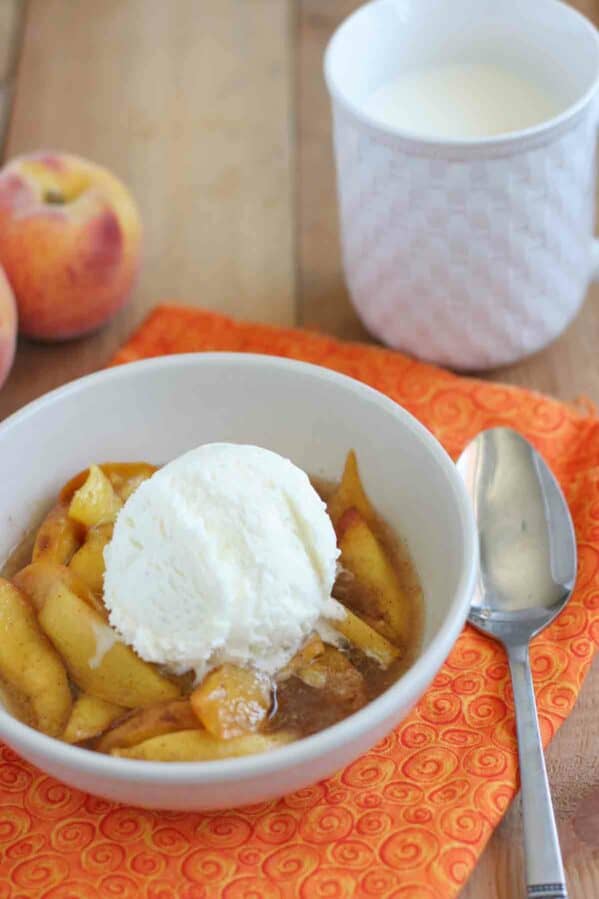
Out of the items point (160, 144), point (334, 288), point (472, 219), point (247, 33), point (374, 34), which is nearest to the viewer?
point (472, 219)

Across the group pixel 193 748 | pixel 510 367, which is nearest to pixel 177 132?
pixel 510 367

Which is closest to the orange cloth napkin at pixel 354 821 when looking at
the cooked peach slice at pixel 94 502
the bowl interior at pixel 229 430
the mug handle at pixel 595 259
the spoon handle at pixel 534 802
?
the spoon handle at pixel 534 802

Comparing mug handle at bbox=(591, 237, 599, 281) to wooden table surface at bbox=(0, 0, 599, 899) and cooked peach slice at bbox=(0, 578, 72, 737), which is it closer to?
wooden table surface at bbox=(0, 0, 599, 899)

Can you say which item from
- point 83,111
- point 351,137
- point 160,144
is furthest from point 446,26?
point 83,111

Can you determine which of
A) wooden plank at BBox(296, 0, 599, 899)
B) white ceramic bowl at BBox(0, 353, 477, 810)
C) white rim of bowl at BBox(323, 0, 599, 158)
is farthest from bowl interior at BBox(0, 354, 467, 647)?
white rim of bowl at BBox(323, 0, 599, 158)

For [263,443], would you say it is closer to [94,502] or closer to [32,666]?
[94,502]

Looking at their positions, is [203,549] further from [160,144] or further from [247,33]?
[247,33]
